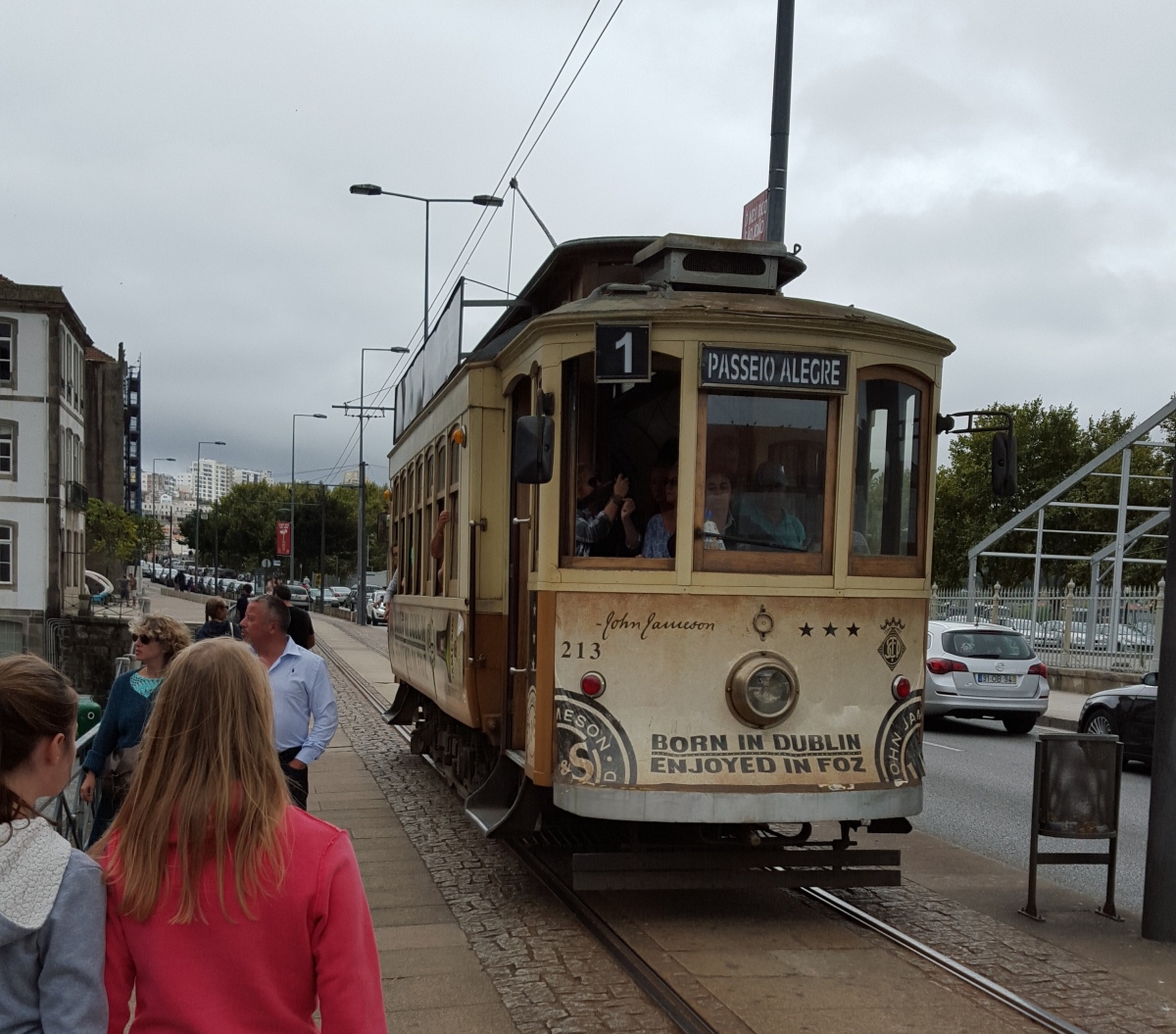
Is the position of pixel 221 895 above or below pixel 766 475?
below

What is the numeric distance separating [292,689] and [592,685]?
154 centimetres

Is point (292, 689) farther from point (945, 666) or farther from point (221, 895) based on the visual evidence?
point (945, 666)

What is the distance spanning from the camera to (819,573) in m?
6.69

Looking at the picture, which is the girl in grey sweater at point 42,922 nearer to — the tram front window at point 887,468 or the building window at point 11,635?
the tram front window at point 887,468

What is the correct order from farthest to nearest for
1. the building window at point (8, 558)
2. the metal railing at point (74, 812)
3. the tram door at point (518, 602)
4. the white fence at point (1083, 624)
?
the building window at point (8, 558) → the white fence at point (1083, 624) → the tram door at point (518, 602) → the metal railing at point (74, 812)

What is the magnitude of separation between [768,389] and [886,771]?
6.50 feet

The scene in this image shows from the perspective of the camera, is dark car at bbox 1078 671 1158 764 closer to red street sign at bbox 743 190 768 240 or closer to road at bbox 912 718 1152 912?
road at bbox 912 718 1152 912

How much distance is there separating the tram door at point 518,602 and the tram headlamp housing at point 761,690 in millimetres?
1382

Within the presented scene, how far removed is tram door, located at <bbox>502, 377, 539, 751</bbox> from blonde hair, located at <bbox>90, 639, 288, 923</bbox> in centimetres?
508

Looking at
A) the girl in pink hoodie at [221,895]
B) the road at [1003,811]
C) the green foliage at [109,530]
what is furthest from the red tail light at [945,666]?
the green foliage at [109,530]

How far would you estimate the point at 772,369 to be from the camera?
6.64 m

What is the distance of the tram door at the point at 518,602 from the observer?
7.53 metres

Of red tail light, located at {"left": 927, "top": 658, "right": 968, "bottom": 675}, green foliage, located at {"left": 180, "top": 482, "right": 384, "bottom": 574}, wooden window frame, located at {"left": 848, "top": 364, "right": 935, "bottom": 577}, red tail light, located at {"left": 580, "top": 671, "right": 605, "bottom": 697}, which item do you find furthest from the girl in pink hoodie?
green foliage, located at {"left": 180, "top": 482, "right": 384, "bottom": 574}
